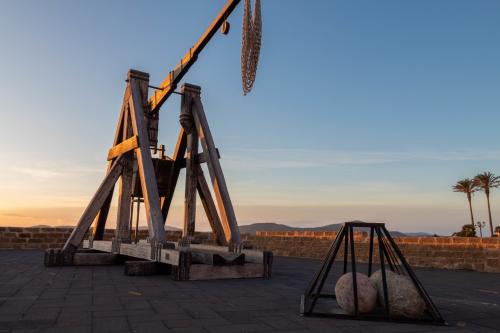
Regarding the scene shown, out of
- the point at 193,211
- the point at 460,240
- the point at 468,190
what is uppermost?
the point at 468,190

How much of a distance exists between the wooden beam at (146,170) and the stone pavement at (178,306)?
86 cm

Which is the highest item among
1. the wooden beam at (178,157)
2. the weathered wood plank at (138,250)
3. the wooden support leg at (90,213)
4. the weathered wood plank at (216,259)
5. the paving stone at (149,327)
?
the wooden beam at (178,157)

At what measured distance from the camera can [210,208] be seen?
9.08 meters

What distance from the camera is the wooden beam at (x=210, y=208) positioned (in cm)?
890

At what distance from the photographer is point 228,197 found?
7.83 metres

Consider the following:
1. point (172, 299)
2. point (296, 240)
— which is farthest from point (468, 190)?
point (172, 299)

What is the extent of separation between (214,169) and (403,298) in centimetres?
487

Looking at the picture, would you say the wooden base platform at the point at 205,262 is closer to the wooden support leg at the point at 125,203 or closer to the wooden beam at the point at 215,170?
the wooden beam at the point at 215,170

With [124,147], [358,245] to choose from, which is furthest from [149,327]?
[358,245]

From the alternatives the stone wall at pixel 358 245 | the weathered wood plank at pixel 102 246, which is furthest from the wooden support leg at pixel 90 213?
the stone wall at pixel 358 245

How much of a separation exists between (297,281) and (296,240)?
8376mm

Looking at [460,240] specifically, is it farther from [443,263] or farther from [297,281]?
[297,281]

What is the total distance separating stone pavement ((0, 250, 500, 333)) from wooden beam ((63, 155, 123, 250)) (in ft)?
5.73

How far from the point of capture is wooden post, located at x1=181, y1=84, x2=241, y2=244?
7582 mm
